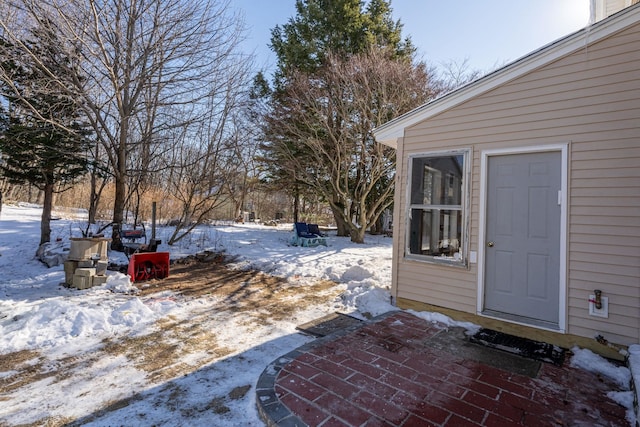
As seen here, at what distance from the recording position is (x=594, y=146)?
304 cm

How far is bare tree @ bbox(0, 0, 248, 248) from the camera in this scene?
17.2 feet

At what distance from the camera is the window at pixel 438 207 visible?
3.82m

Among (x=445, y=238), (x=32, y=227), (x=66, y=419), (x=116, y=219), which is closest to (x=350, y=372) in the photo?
(x=66, y=419)

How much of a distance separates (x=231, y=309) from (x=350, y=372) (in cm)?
215

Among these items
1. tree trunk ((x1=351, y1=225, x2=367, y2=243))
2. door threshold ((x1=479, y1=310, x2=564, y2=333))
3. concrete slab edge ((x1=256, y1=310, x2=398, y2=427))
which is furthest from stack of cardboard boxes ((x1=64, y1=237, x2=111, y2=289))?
tree trunk ((x1=351, y1=225, x2=367, y2=243))

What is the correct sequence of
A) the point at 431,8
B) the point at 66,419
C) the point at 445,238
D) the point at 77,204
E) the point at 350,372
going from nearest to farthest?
the point at 66,419 → the point at 350,372 → the point at 445,238 → the point at 431,8 → the point at 77,204

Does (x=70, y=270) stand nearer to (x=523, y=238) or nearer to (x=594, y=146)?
(x=523, y=238)

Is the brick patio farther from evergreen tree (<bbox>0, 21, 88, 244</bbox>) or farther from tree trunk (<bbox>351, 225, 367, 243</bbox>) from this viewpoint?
tree trunk (<bbox>351, 225, 367, 243</bbox>)

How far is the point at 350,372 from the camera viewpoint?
8.29ft

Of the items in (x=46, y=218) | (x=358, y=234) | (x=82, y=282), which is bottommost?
(x=82, y=282)

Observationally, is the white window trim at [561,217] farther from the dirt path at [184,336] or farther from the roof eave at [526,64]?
the dirt path at [184,336]

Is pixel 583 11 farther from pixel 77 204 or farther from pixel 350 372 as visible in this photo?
pixel 77 204

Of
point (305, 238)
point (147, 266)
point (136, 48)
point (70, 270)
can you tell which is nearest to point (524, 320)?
point (147, 266)

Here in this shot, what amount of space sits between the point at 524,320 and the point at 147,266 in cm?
564
